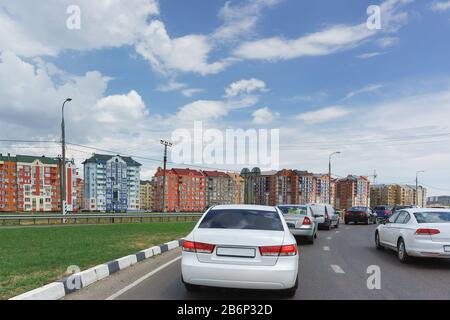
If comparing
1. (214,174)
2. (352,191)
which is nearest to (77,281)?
(352,191)

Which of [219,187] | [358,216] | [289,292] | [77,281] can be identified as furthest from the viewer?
[219,187]

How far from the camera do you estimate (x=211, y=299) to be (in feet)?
20.3

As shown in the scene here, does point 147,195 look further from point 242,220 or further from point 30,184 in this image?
point 242,220

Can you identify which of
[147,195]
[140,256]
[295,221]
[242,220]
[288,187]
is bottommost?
[147,195]

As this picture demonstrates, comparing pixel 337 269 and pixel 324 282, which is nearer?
pixel 324 282

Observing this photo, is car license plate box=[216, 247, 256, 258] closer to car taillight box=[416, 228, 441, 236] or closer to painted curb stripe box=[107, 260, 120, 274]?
painted curb stripe box=[107, 260, 120, 274]

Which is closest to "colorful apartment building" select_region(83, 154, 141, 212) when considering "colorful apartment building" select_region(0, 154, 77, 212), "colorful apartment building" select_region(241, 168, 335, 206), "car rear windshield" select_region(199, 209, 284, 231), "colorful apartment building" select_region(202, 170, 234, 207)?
"colorful apartment building" select_region(0, 154, 77, 212)

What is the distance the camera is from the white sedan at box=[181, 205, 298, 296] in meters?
5.71

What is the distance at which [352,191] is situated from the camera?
394 feet

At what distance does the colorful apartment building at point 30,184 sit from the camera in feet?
338

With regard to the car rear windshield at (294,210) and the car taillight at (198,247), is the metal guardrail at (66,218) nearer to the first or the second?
the car rear windshield at (294,210)

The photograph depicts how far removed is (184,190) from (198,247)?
125317 mm

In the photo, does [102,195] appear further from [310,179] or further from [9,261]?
[9,261]

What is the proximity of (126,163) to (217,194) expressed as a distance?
3196 centimetres
